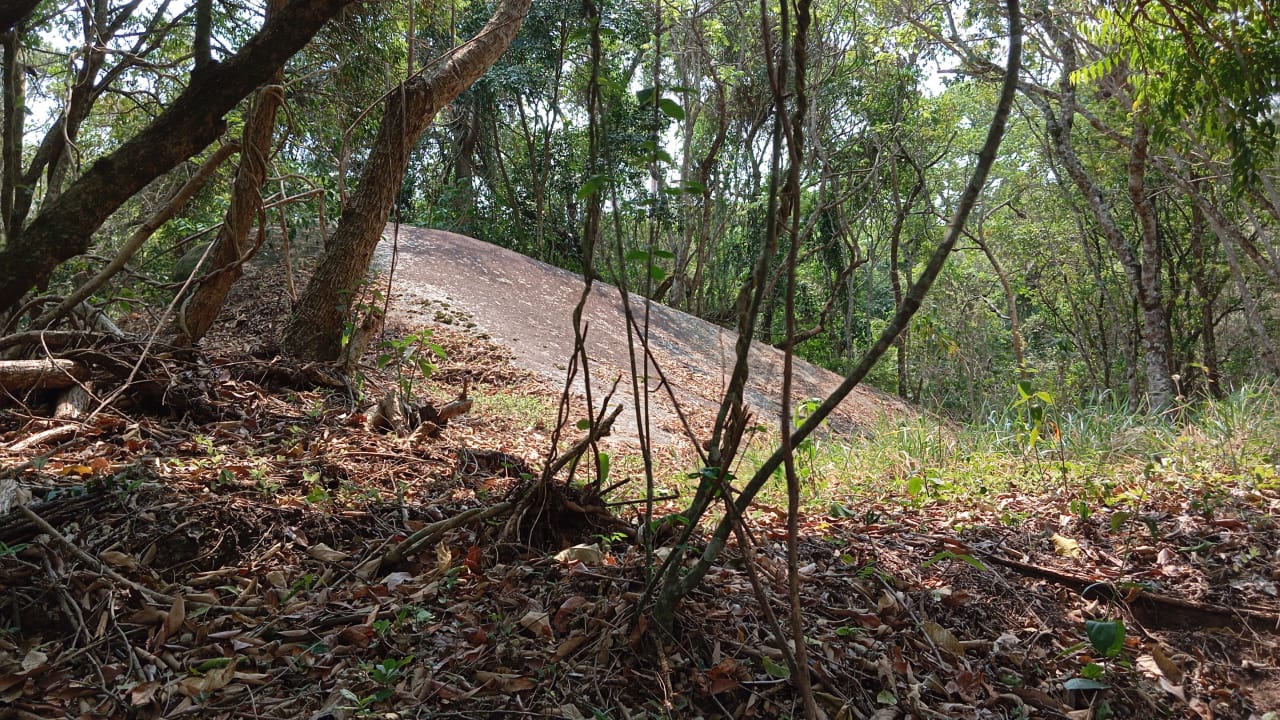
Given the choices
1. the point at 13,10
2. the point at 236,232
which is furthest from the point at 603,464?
the point at 236,232

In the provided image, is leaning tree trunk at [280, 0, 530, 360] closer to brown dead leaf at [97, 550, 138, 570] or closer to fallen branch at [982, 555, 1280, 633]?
brown dead leaf at [97, 550, 138, 570]

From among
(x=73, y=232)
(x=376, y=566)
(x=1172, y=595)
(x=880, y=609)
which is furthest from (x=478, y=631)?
(x=1172, y=595)

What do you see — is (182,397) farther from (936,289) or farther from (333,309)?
(936,289)

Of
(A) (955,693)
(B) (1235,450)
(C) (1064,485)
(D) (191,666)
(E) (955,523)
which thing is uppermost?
(B) (1235,450)

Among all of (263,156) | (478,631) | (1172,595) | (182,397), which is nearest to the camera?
(478,631)

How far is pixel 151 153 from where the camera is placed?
2.28 m

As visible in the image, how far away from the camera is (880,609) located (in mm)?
2234

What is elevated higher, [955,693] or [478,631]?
[955,693]

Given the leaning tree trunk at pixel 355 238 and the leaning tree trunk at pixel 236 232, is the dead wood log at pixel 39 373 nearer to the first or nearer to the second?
the leaning tree trunk at pixel 236 232

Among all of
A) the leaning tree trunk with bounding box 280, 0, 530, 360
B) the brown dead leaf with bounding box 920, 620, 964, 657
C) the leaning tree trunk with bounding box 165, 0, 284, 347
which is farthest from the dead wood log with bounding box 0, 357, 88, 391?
the brown dead leaf with bounding box 920, 620, 964, 657

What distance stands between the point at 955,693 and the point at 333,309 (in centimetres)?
386

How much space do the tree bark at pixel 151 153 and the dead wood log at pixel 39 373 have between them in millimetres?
998

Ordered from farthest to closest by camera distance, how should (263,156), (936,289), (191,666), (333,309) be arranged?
(936,289) → (333,309) → (263,156) → (191,666)

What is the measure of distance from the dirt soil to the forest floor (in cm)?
283
